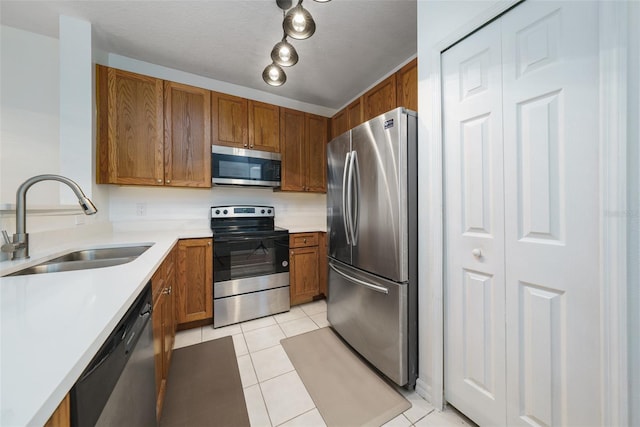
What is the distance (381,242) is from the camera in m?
1.55

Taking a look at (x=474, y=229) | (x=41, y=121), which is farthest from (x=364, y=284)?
(x=41, y=121)

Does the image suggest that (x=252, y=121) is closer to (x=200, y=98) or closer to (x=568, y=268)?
(x=200, y=98)

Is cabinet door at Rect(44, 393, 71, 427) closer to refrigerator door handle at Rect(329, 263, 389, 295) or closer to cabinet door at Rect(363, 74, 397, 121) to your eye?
refrigerator door handle at Rect(329, 263, 389, 295)

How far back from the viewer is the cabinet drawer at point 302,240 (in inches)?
101

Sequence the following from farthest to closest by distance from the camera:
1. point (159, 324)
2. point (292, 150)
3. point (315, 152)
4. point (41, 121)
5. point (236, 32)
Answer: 1. point (315, 152)
2. point (292, 150)
3. point (236, 32)
4. point (41, 121)
5. point (159, 324)

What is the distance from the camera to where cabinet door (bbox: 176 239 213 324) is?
205 centimetres

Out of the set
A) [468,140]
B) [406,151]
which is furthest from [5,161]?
[468,140]

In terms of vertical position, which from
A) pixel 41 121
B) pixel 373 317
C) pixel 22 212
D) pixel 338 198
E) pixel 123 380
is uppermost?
pixel 41 121

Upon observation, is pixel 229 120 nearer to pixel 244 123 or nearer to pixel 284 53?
pixel 244 123

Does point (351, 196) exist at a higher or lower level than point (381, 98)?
lower

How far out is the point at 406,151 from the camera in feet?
4.70

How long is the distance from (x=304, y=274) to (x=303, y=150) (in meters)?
1.50

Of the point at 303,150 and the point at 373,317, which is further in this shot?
the point at 303,150

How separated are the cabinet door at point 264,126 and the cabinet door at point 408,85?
4.53 ft
